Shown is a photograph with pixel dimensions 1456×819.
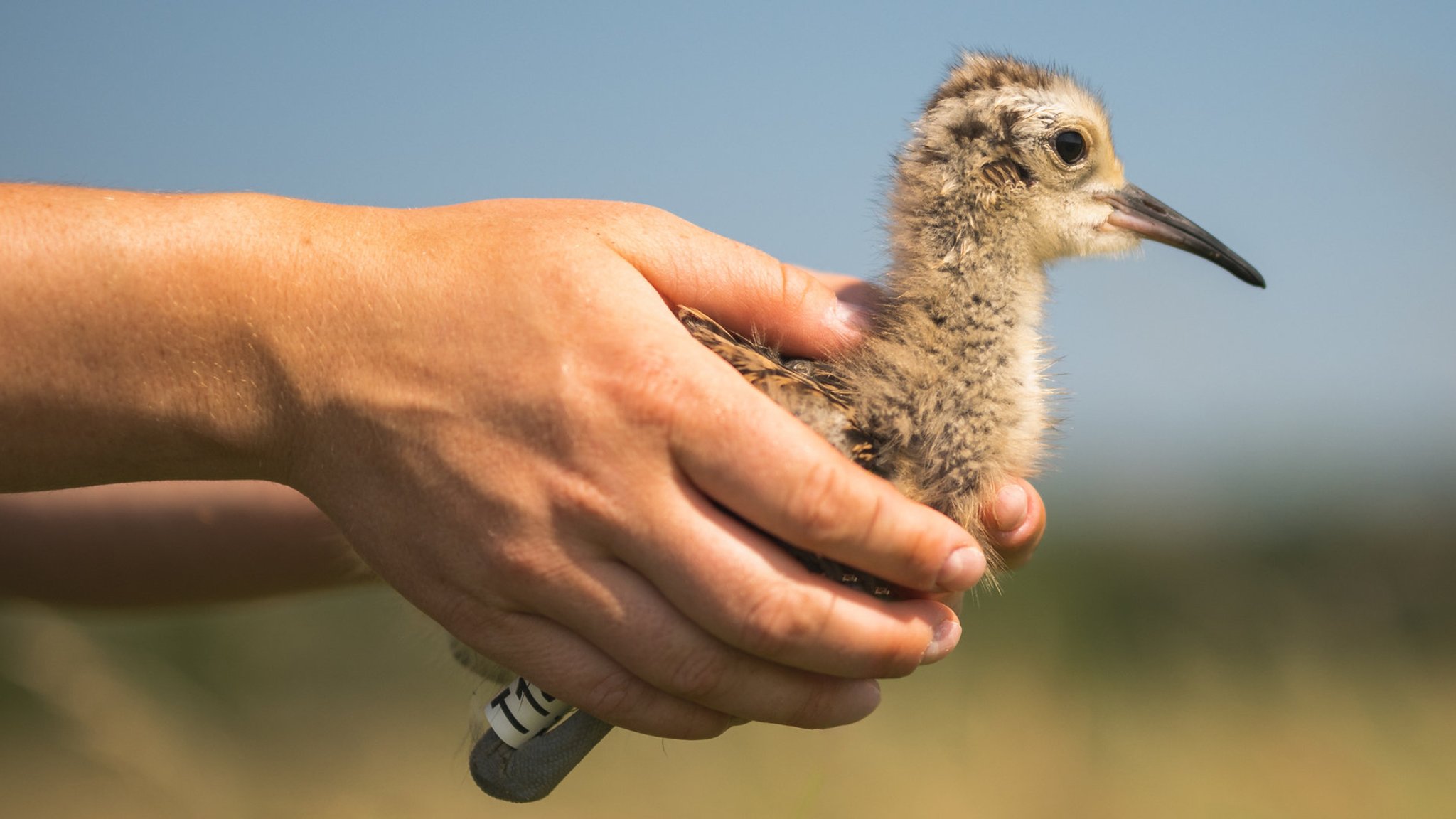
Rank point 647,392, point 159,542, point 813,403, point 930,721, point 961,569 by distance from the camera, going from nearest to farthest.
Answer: point 647,392 < point 961,569 < point 813,403 < point 159,542 < point 930,721

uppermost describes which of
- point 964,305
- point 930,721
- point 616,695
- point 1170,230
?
point 1170,230

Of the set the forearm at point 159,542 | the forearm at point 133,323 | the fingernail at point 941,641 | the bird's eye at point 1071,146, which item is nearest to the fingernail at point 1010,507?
the fingernail at point 941,641

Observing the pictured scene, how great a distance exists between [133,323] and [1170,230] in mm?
2454

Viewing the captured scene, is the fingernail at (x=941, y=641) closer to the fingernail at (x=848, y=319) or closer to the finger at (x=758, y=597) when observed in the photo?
the finger at (x=758, y=597)

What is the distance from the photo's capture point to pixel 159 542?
10.3ft

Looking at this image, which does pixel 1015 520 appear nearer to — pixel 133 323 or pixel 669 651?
pixel 669 651

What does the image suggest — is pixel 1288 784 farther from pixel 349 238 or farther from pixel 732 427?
pixel 349 238

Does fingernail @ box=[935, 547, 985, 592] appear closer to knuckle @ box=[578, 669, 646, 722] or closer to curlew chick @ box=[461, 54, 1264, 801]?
curlew chick @ box=[461, 54, 1264, 801]

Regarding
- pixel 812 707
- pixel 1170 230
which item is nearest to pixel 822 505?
pixel 812 707

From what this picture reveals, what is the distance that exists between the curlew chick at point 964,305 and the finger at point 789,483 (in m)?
0.18

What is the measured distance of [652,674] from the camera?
1.95 metres

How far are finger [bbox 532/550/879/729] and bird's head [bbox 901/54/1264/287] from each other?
1.24m

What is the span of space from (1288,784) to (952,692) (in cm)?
217

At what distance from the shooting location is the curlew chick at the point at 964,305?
2.27m
